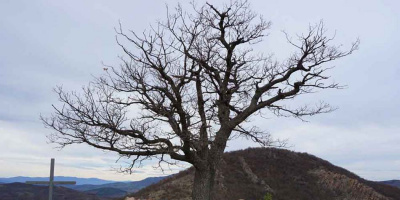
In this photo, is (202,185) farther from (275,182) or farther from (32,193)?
(32,193)

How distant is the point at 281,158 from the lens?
45625 mm

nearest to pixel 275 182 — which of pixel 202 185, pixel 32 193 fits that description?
pixel 202 185

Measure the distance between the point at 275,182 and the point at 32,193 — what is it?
61.0 metres

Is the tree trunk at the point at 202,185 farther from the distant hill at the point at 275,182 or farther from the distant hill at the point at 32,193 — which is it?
the distant hill at the point at 32,193

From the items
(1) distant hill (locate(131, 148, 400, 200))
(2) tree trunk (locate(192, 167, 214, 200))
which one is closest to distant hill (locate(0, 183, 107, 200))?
(1) distant hill (locate(131, 148, 400, 200))

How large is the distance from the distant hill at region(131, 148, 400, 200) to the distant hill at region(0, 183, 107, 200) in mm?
49576

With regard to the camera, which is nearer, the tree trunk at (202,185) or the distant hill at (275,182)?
the tree trunk at (202,185)

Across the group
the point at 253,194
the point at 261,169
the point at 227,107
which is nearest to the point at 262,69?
the point at 227,107

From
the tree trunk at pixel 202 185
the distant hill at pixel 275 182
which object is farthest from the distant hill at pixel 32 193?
the tree trunk at pixel 202 185

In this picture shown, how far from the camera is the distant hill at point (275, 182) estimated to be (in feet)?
115

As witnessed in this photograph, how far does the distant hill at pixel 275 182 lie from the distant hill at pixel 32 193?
49576 millimetres

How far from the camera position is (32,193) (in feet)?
273

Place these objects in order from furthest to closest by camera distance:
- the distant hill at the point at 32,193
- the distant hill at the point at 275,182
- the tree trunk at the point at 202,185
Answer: the distant hill at the point at 32,193 → the distant hill at the point at 275,182 → the tree trunk at the point at 202,185

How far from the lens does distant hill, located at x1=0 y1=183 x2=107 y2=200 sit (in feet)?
264
